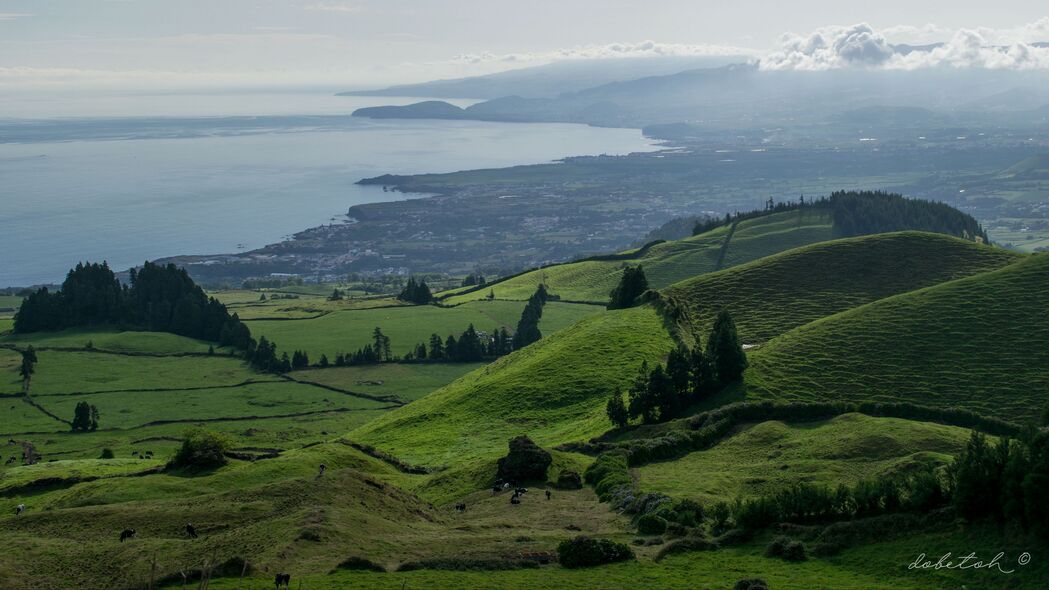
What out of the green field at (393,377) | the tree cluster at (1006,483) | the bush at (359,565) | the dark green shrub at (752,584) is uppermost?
the tree cluster at (1006,483)

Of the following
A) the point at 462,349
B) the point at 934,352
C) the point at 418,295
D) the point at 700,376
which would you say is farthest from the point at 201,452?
the point at 418,295

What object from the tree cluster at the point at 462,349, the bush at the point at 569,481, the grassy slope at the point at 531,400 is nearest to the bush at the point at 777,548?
the bush at the point at 569,481

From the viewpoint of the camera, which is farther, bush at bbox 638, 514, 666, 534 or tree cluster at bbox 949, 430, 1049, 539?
bush at bbox 638, 514, 666, 534

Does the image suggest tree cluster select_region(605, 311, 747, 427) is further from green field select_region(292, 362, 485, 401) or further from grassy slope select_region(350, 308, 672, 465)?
green field select_region(292, 362, 485, 401)

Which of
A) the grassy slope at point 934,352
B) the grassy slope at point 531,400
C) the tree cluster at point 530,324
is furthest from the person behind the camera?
the tree cluster at point 530,324

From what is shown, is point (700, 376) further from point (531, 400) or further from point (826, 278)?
point (826, 278)

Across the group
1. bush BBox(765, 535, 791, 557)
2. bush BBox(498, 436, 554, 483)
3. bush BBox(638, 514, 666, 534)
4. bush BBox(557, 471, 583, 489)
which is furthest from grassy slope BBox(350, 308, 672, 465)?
bush BBox(765, 535, 791, 557)

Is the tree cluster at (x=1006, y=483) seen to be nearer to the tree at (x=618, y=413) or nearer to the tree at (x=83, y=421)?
the tree at (x=618, y=413)
